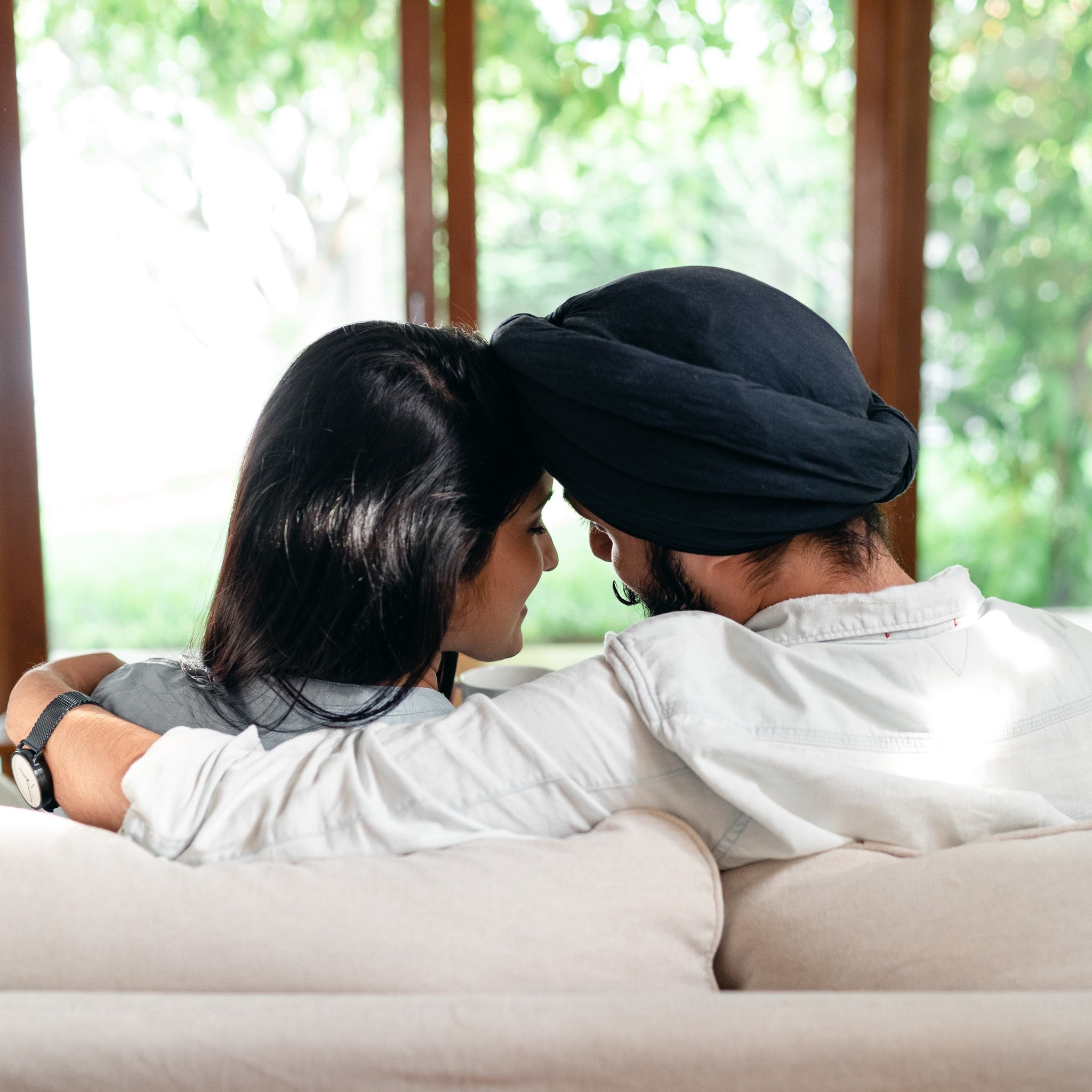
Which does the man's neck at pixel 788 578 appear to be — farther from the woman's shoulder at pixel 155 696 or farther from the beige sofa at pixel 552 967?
the woman's shoulder at pixel 155 696

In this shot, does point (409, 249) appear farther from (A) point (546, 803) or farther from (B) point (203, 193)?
(A) point (546, 803)

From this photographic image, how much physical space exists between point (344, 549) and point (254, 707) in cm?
19

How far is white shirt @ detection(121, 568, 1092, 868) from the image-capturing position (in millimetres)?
809

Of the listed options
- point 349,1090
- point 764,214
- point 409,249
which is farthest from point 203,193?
point 349,1090

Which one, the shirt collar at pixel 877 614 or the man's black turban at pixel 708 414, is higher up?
the man's black turban at pixel 708 414

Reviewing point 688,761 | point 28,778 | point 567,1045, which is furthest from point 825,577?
point 28,778

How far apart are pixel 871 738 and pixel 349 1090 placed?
51 centimetres

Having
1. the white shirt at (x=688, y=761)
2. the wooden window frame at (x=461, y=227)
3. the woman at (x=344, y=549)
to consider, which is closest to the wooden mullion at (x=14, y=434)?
the wooden window frame at (x=461, y=227)

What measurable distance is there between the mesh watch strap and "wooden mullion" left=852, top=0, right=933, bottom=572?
2272 millimetres

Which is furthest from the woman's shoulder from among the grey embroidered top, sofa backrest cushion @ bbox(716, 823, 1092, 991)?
sofa backrest cushion @ bbox(716, 823, 1092, 991)

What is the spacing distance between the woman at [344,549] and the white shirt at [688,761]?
0.39ft

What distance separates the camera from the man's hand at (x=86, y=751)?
875 mm

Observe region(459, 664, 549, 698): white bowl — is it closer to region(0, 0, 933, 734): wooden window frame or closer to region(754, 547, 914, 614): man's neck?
region(754, 547, 914, 614): man's neck

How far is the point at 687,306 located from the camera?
100cm
